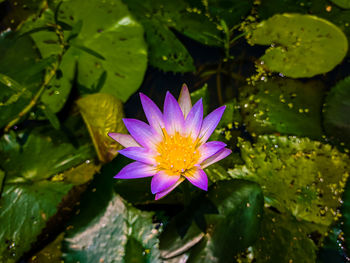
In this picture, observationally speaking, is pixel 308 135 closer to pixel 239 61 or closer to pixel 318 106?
pixel 318 106

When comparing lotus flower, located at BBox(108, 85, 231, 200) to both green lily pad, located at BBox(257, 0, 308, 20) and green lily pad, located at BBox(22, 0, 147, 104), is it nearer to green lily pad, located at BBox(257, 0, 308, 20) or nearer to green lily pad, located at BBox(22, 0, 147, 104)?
green lily pad, located at BBox(22, 0, 147, 104)

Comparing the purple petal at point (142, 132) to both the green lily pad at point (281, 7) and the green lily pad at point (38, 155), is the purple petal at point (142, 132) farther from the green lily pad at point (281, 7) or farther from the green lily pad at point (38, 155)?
the green lily pad at point (281, 7)

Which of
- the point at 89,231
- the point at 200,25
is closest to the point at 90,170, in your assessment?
the point at 89,231

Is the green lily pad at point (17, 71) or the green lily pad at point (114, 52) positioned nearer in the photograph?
the green lily pad at point (17, 71)

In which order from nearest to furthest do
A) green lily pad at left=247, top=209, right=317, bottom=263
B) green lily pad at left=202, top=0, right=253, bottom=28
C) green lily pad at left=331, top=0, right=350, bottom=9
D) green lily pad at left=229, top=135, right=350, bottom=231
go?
1. green lily pad at left=247, top=209, right=317, bottom=263
2. green lily pad at left=229, top=135, right=350, bottom=231
3. green lily pad at left=331, top=0, right=350, bottom=9
4. green lily pad at left=202, top=0, right=253, bottom=28

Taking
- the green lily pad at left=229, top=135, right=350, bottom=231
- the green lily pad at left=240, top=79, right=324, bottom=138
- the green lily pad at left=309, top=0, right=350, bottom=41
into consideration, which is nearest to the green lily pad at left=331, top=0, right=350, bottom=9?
the green lily pad at left=309, top=0, right=350, bottom=41

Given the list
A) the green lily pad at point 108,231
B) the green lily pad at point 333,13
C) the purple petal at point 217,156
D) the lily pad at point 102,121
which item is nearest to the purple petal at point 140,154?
the purple petal at point 217,156

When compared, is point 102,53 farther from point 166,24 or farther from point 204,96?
point 204,96
